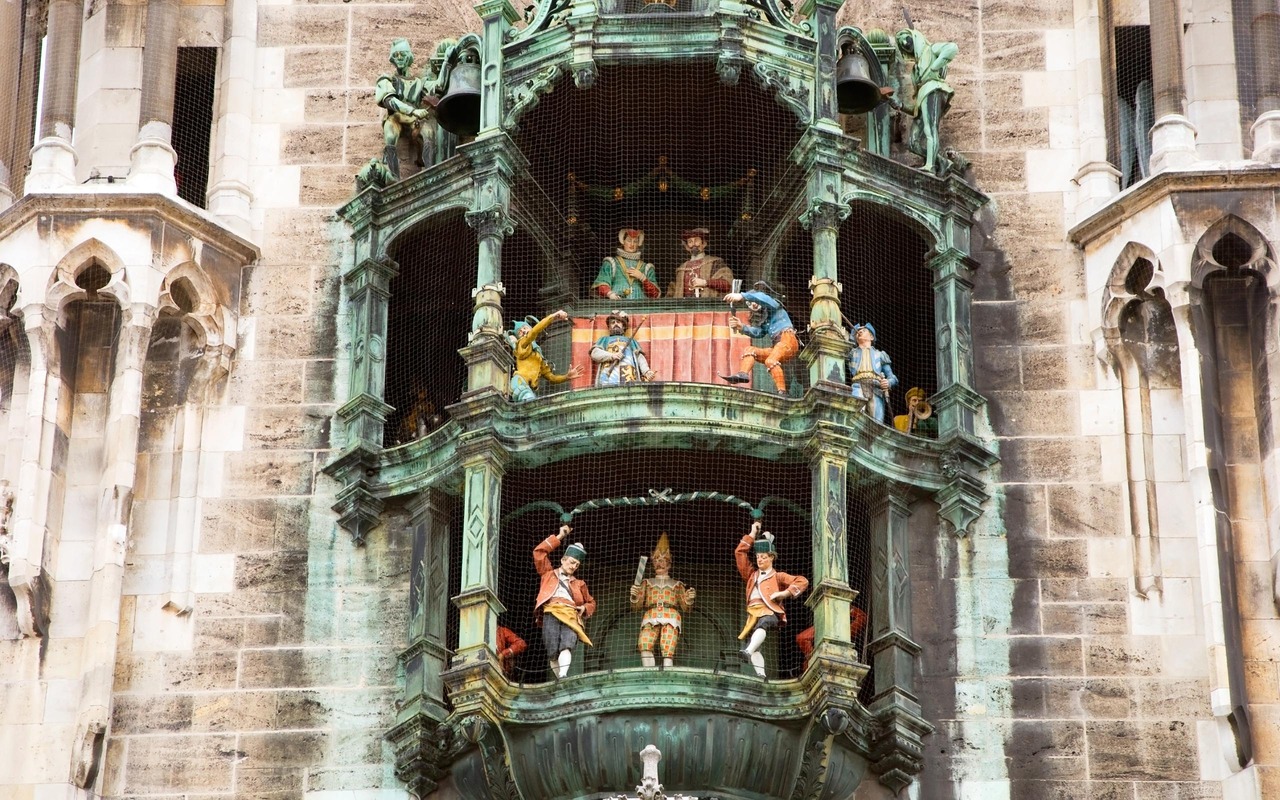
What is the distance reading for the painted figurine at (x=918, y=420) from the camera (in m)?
31.1

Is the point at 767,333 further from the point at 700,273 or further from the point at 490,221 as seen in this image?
the point at 490,221

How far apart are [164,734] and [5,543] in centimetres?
209

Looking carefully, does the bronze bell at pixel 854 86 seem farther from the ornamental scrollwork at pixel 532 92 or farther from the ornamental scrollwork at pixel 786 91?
the ornamental scrollwork at pixel 532 92

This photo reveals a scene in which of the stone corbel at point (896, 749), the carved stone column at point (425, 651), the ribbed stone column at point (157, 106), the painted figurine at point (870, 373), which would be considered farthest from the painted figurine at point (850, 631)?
the ribbed stone column at point (157, 106)

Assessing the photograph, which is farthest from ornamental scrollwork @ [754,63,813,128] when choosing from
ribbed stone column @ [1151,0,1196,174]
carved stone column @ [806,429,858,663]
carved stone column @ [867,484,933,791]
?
carved stone column @ [867,484,933,791]

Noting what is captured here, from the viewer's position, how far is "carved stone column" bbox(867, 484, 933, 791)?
28.9 m

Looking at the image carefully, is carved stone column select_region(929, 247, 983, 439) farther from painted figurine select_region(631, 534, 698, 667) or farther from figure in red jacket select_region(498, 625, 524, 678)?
figure in red jacket select_region(498, 625, 524, 678)

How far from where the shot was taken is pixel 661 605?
29.7m

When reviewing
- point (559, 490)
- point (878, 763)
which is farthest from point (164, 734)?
point (878, 763)

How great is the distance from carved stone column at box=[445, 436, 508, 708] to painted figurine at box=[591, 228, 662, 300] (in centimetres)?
249

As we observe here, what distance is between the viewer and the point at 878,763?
29000 millimetres

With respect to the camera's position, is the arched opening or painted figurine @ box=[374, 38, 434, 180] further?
painted figurine @ box=[374, 38, 434, 180]

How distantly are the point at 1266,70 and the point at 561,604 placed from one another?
773cm

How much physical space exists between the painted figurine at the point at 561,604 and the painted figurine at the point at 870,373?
9.04 feet
